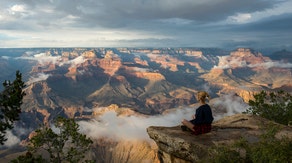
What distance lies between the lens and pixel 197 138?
87.5 ft

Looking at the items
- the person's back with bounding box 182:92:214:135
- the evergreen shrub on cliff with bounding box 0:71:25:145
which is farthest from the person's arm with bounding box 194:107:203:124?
the evergreen shrub on cliff with bounding box 0:71:25:145

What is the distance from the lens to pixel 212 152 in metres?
21.9

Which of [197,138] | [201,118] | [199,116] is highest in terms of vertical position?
[199,116]

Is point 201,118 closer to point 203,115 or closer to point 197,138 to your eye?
point 203,115

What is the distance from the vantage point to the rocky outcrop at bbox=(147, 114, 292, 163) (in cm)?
2495

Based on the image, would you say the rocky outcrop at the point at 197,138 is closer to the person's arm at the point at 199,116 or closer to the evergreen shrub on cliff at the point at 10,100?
the person's arm at the point at 199,116

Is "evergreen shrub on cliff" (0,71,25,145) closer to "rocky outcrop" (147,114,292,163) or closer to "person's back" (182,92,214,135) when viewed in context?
"rocky outcrop" (147,114,292,163)

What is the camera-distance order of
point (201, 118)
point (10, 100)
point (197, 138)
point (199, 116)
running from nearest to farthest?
point (197, 138) < point (199, 116) < point (201, 118) < point (10, 100)

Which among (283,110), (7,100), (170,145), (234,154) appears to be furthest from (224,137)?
(283,110)

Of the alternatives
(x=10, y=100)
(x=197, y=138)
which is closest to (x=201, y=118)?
(x=197, y=138)

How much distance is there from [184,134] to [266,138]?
857cm

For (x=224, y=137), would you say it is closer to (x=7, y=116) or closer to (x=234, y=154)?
(x=234, y=154)

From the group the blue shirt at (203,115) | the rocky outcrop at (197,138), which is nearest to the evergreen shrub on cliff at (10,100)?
the rocky outcrop at (197,138)

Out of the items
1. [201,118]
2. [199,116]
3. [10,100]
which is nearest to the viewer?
[199,116]
